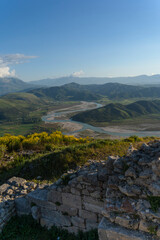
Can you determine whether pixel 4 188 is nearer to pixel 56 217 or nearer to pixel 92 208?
pixel 56 217

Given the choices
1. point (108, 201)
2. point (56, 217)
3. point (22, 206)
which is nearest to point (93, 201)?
point (108, 201)

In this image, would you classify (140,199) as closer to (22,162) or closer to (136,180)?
(136,180)

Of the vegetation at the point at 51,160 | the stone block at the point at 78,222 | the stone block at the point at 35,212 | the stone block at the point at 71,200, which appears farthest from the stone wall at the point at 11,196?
the stone block at the point at 78,222

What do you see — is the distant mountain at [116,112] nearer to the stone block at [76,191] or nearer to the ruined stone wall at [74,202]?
the ruined stone wall at [74,202]

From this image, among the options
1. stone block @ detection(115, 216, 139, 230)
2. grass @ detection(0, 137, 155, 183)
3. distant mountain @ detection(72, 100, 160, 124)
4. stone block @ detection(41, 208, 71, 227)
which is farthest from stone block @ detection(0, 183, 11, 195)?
distant mountain @ detection(72, 100, 160, 124)

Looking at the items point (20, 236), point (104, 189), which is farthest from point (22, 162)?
point (104, 189)
